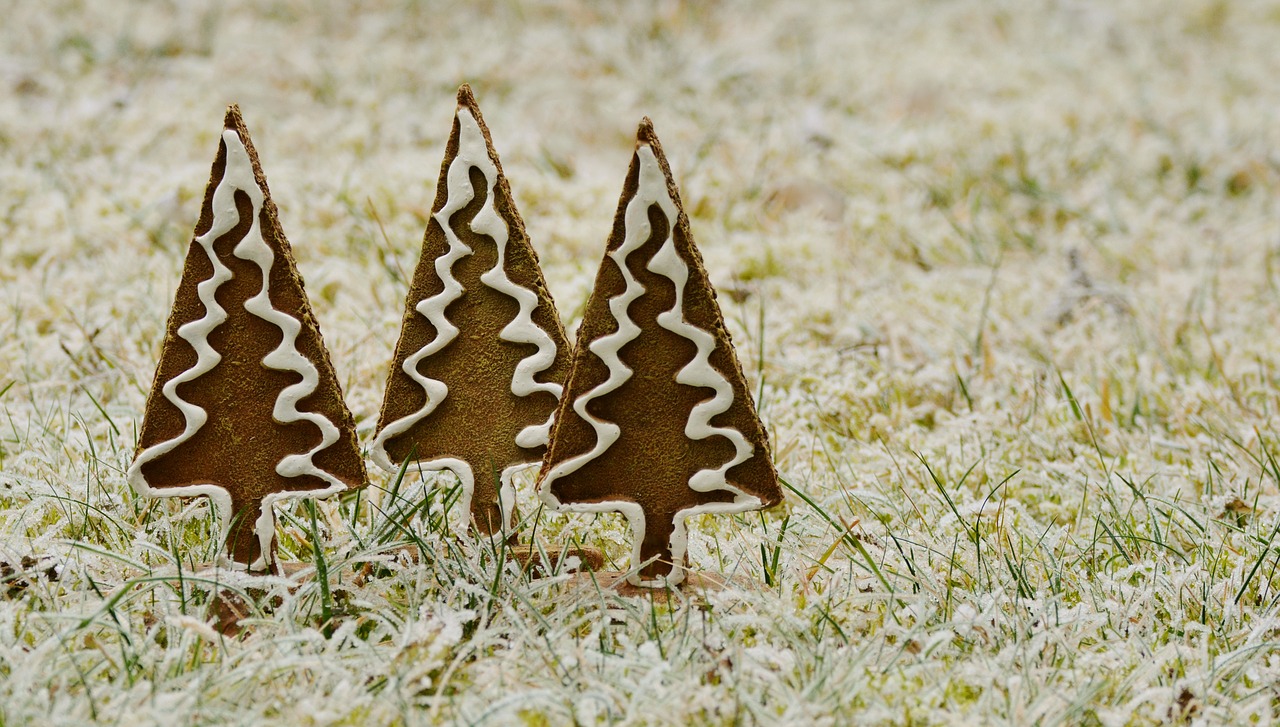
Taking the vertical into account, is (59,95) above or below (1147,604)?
above

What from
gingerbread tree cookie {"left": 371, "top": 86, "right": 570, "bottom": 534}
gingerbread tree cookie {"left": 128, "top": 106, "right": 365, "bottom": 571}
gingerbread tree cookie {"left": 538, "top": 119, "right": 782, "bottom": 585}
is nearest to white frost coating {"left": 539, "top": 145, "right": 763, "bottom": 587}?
gingerbread tree cookie {"left": 538, "top": 119, "right": 782, "bottom": 585}

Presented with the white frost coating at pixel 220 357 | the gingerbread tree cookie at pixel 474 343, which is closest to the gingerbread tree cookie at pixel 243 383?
the white frost coating at pixel 220 357

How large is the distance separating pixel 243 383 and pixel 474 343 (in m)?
0.45

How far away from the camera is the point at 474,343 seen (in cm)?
219

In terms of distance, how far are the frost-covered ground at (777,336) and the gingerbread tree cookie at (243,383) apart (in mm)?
207

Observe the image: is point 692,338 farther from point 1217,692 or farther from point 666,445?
point 1217,692

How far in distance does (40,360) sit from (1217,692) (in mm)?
3342

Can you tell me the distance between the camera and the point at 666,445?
2117 mm

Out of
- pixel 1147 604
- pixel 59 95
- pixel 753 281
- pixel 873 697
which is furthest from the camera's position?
pixel 59 95

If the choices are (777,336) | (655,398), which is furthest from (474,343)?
(777,336)

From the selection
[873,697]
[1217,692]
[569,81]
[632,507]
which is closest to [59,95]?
[569,81]

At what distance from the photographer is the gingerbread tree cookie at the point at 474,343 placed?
215 cm

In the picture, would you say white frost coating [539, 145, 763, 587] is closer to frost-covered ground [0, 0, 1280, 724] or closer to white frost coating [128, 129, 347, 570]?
frost-covered ground [0, 0, 1280, 724]

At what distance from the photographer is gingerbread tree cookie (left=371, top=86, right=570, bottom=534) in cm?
215
